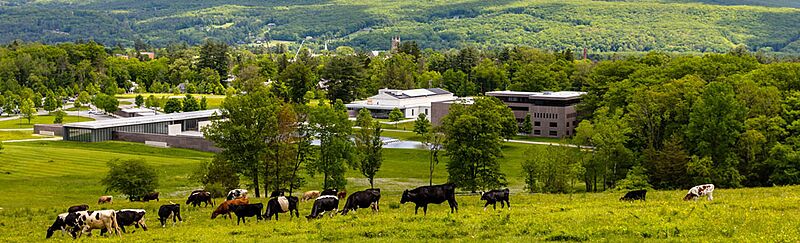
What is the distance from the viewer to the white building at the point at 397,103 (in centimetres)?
13738

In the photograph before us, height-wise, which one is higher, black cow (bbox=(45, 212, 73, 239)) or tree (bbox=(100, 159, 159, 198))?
black cow (bbox=(45, 212, 73, 239))

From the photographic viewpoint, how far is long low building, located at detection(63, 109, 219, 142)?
9644cm

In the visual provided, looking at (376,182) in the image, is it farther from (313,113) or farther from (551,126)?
(551,126)

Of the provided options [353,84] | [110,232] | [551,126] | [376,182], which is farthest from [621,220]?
[353,84]

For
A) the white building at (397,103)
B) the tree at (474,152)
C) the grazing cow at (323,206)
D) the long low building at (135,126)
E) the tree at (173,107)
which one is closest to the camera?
the grazing cow at (323,206)

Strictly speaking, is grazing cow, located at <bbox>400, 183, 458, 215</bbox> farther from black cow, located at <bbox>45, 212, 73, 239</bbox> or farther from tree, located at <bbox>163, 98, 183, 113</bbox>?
tree, located at <bbox>163, 98, 183, 113</bbox>

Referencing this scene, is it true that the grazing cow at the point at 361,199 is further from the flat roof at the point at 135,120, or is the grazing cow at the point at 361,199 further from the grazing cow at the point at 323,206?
the flat roof at the point at 135,120

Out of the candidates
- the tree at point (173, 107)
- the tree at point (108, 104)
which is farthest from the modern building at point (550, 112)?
the tree at point (108, 104)

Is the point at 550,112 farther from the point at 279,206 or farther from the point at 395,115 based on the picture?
the point at 279,206

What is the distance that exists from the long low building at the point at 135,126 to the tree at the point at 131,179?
1604 inches

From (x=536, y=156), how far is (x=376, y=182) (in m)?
14.3

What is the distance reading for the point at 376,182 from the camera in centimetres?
6819

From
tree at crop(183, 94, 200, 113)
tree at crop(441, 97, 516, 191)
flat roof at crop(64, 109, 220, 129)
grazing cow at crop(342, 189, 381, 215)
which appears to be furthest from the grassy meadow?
tree at crop(183, 94, 200, 113)

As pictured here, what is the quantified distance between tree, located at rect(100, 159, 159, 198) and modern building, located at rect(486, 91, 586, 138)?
66715 millimetres
